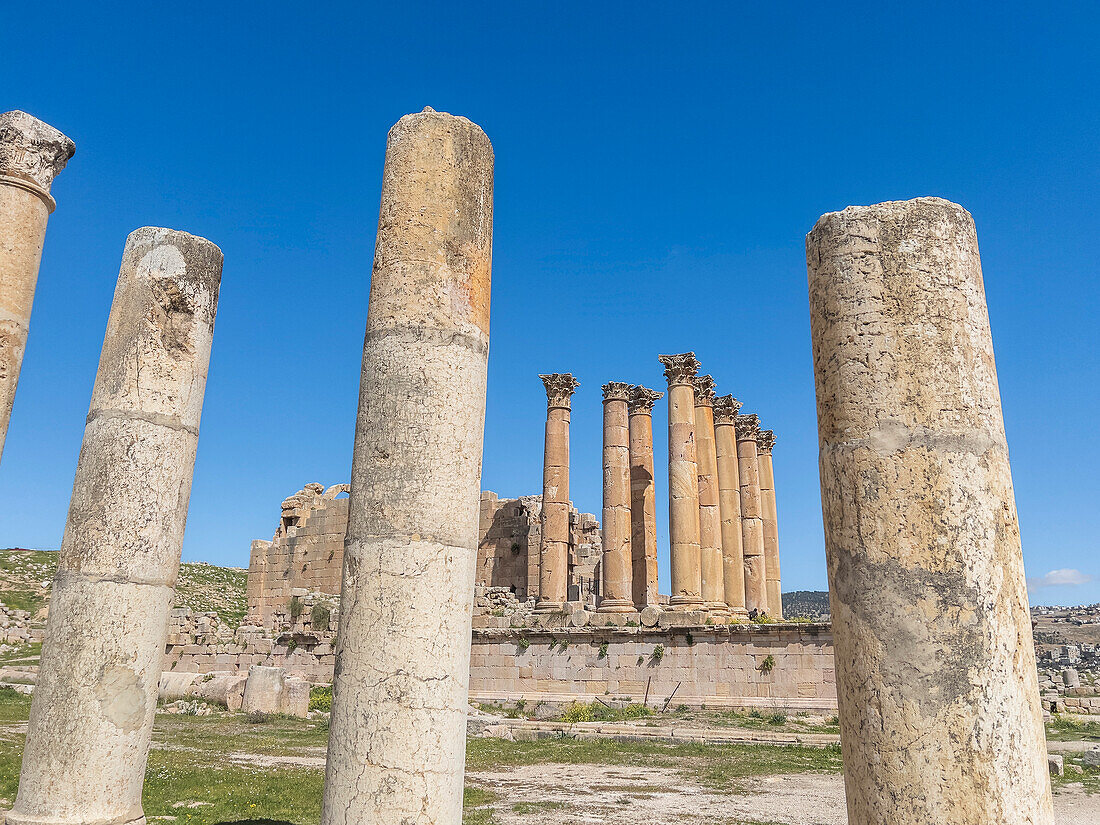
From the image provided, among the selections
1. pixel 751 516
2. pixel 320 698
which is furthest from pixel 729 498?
pixel 320 698

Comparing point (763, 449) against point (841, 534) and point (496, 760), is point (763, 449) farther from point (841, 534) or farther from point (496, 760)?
point (841, 534)

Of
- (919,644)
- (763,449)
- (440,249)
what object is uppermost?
(763,449)

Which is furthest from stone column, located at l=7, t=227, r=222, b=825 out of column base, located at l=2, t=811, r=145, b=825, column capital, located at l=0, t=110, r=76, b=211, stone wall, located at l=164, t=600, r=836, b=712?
stone wall, located at l=164, t=600, r=836, b=712

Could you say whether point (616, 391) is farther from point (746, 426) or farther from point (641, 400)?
point (746, 426)

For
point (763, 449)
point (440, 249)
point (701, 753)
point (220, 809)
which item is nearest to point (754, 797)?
point (701, 753)

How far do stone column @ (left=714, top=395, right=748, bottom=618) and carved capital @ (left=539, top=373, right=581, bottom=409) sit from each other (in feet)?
17.5

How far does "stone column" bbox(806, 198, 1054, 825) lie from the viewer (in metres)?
Answer: 4.16

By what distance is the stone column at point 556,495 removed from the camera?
1100 inches

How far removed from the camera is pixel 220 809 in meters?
9.45

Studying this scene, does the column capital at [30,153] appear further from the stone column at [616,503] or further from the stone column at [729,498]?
the stone column at [729,498]

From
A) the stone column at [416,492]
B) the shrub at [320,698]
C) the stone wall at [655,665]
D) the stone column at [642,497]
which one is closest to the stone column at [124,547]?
the stone column at [416,492]

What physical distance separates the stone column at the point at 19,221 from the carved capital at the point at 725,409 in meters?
24.8

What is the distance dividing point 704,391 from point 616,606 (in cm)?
822

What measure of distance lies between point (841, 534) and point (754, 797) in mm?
7917
